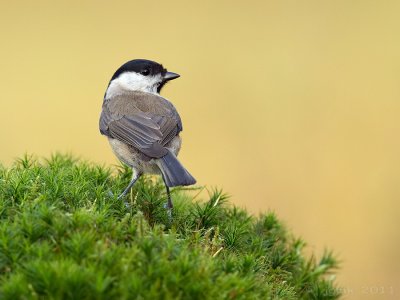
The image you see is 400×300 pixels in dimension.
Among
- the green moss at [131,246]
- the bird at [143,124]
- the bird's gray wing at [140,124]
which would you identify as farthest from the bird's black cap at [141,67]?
the green moss at [131,246]

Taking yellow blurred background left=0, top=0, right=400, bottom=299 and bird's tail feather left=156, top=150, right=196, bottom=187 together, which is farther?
yellow blurred background left=0, top=0, right=400, bottom=299

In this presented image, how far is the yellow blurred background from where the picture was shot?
7.48 metres

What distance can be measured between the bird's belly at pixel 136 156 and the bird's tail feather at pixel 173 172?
0.16 m

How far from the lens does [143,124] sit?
222 inches

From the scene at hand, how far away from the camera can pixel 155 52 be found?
9.44 m

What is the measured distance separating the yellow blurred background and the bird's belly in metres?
1.33

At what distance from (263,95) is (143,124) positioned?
324 cm

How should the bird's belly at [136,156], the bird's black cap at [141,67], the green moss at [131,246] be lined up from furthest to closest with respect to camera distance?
the bird's black cap at [141,67] < the bird's belly at [136,156] < the green moss at [131,246]

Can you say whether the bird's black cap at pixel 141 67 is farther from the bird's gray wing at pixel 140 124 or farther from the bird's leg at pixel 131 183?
the bird's leg at pixel 131 183

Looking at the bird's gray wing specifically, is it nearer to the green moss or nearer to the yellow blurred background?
the green moss

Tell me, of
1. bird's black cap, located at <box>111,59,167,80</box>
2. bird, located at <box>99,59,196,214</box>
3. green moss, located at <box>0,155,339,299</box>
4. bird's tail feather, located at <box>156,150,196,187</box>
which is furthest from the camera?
bird's black cap, located at <box>111,59,167,80</box>

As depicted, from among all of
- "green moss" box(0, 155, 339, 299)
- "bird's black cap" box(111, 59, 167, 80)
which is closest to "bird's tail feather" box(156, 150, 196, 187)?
"green moss" box(0, 155, 339, 299)

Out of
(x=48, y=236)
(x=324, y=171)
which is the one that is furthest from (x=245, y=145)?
(x=48, y=236)

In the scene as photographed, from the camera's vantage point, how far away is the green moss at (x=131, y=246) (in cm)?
298
